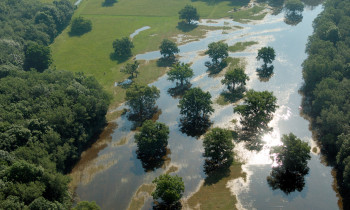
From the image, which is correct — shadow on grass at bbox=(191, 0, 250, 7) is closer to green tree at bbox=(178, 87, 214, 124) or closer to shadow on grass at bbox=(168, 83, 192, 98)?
shadow on grass at bbox=(168, 83, 192, 98)

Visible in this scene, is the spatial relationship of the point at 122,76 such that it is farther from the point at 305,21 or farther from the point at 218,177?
the point at 305,21

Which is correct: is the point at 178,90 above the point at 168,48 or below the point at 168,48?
below

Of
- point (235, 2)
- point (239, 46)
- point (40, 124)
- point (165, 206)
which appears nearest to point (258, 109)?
point (165, 206)

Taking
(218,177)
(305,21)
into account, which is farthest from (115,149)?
(305,21)

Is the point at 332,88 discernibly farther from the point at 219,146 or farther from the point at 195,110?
the point at 195,110

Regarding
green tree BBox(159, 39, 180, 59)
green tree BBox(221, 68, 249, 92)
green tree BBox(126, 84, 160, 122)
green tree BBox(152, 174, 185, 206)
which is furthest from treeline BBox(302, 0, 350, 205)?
green tree BBox(159, 39, 180, 59)
